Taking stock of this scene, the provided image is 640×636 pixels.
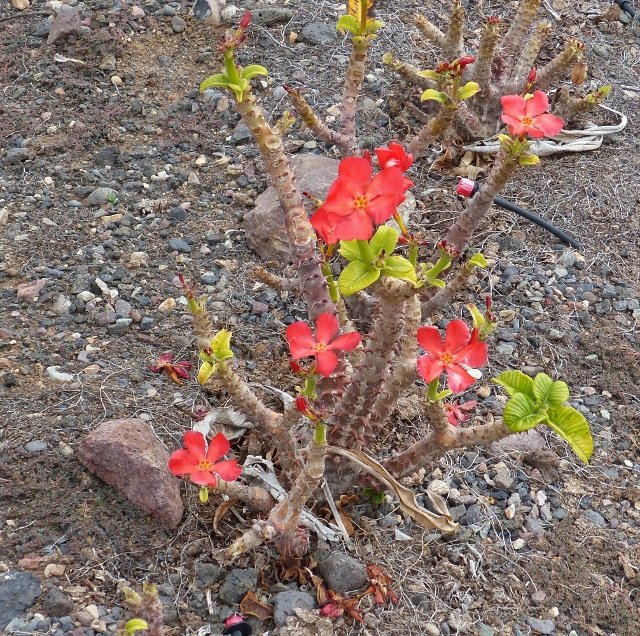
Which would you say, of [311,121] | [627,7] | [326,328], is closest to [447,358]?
[326,328]

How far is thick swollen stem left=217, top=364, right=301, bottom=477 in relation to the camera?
178cm

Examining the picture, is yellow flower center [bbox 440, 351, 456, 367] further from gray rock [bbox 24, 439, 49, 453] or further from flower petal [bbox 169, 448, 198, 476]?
gray rock [bbox 24, 439, 49, 453]

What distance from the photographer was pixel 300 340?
1.57 metres

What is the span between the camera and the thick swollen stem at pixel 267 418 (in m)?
1.78

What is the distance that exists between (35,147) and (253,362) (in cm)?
153

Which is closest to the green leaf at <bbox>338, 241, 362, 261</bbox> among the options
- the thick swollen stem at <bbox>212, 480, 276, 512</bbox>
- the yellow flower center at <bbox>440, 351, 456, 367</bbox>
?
the yellow flower center at <bbox>440, 351, 456, 367</bbox>

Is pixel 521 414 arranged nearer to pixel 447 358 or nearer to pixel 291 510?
pixel 447 358

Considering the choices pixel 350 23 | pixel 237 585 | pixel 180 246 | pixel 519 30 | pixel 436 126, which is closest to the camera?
pixel 237 585

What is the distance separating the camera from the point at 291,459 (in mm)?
1944

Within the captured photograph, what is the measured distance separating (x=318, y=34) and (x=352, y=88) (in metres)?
1.54

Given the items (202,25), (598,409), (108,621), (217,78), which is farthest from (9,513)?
(202,25)

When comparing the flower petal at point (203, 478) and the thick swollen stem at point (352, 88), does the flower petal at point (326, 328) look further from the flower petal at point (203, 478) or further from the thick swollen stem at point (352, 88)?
the thick swollen stem at point (352, 88)

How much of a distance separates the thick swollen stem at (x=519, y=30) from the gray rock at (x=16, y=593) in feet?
9.02

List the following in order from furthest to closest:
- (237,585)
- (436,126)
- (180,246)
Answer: (180,246) → (436,126) → (237,585)
